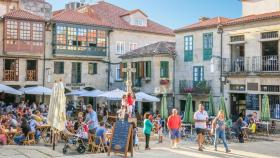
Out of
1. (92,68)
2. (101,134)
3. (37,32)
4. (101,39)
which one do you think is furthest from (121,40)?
(101,134)

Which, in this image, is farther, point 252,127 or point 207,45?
point 207,45

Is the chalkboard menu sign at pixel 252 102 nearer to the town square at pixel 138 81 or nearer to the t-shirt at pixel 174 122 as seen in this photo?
the town square at pixel 138 81

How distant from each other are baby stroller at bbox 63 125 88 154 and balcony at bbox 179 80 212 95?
55.5 ft

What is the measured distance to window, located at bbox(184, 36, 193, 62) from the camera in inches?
1348

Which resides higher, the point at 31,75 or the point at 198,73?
the point at 198,73

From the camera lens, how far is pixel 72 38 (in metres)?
38.4

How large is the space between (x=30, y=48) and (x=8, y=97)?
16.1 ft

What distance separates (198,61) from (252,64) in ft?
19.5

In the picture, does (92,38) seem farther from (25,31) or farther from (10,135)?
(10,135)

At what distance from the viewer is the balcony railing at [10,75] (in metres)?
35.1

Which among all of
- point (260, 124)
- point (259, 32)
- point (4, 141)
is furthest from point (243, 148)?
point (259, 32)

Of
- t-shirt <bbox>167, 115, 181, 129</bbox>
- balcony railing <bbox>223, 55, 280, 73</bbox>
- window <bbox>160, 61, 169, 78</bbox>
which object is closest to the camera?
t-shirt <bbox>167, 115, 181, 129</bbox>

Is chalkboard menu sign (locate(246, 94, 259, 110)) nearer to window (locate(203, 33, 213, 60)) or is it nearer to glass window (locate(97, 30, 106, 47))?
window (locate(203, 33, 213, 60))

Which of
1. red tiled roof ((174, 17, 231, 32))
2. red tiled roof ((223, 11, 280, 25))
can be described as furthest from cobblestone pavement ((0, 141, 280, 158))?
red tiled roof ((174, 17, 231, 32))
